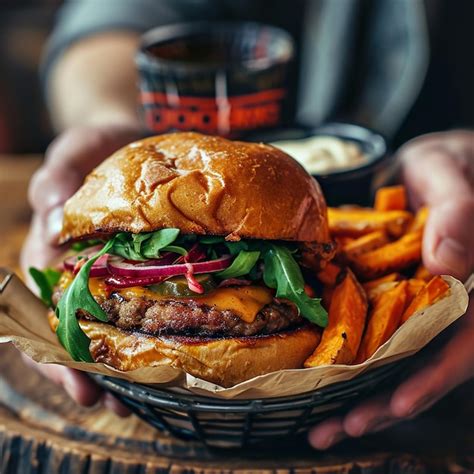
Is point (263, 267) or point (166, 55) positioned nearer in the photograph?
point (263, 267)

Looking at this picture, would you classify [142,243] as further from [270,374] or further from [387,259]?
[387,259]

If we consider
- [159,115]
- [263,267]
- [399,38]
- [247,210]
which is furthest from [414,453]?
[399,38]

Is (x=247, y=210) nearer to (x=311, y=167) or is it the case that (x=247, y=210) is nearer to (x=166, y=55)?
(x=311, y=167)

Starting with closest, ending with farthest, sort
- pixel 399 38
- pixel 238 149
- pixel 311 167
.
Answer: pixel 238 149, pixel 311 167, pixel 399 38

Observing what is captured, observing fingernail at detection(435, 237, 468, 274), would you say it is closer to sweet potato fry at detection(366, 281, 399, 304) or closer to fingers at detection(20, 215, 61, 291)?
sweet potato fry at detection(366, 281, 399, 304)

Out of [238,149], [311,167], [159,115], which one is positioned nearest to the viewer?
[238,149]

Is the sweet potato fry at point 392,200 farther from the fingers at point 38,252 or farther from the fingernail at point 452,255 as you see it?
the fingers at point 38,252

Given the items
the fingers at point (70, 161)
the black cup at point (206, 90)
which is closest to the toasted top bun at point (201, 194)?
the fingers at point (70, 161)

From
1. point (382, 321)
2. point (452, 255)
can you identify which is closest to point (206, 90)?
point (452, 255)
